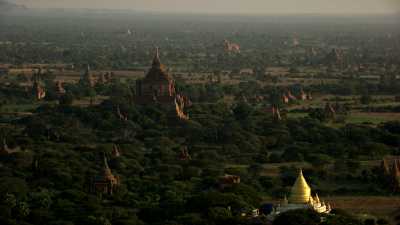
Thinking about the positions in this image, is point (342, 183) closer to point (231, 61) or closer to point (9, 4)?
point (9, 4)

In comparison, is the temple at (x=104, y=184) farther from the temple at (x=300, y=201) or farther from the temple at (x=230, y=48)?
the temple at (x=230, y=48)

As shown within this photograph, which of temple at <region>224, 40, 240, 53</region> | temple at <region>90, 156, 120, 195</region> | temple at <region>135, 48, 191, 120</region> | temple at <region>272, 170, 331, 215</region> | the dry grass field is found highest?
temple at <region>272, 170, 331, 215</region>

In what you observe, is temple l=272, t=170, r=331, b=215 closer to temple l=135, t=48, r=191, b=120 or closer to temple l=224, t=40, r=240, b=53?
temple l=135, t=48, r=191, b=120

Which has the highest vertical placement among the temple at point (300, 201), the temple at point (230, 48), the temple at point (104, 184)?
the temple at point (300, 201)

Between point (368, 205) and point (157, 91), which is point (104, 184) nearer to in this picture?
point (368, 205)

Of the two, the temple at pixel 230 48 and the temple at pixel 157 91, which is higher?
the temple at pixel 157 91

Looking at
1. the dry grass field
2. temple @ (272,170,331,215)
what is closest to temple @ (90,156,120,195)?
the dry grass field

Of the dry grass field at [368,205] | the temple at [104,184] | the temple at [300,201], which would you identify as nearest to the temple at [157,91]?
the temple at [104,184]

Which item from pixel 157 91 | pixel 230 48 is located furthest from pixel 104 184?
pixel 230 48

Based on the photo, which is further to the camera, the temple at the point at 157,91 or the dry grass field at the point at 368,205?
the temple at the point at 157,91
